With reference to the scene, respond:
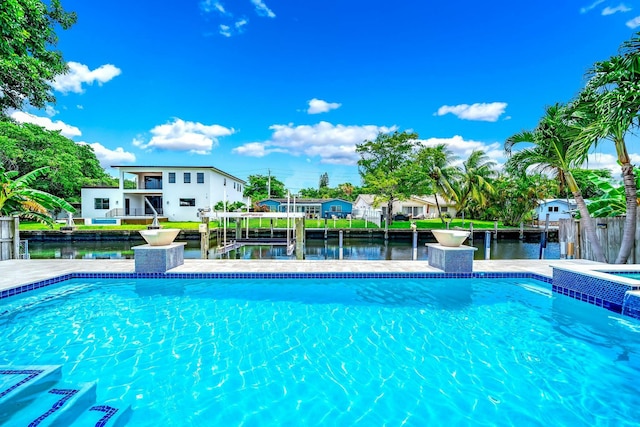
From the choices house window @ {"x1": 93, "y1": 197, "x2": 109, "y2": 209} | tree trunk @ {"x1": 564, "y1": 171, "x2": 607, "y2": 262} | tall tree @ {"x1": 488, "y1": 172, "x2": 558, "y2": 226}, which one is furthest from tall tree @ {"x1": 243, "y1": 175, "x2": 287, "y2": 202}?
tree trunk @ {"x1": 564, "y1": 171, "x2": 607, "y2": 262}

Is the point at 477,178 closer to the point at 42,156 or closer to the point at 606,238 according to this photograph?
the point at 606,238

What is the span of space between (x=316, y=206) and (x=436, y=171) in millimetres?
16358

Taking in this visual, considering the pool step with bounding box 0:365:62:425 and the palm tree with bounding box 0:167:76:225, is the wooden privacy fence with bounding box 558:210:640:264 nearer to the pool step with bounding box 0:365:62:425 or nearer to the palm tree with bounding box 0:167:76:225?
the pool step with bounding box 0:365:62:425

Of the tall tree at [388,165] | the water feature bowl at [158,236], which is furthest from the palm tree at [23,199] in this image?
the tall tree at [388,165]

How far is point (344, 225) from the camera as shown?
1230 inches

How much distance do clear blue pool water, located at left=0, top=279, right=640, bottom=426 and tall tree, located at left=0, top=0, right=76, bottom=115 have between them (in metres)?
8.16

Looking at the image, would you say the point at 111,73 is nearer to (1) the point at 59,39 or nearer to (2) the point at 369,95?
(1) the point at 59,39

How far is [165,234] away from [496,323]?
8.58 m

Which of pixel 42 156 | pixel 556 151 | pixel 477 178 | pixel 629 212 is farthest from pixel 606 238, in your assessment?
pixel 42 156

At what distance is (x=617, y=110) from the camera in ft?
25.0

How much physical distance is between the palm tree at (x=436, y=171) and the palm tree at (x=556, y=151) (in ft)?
65.6

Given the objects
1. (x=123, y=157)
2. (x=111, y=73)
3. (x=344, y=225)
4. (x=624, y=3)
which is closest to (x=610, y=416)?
(x=624, y=3)

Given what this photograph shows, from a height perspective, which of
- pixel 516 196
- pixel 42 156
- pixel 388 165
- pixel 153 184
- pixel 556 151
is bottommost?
pixel 516 196

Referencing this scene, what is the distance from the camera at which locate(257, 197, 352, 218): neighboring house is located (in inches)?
1640
